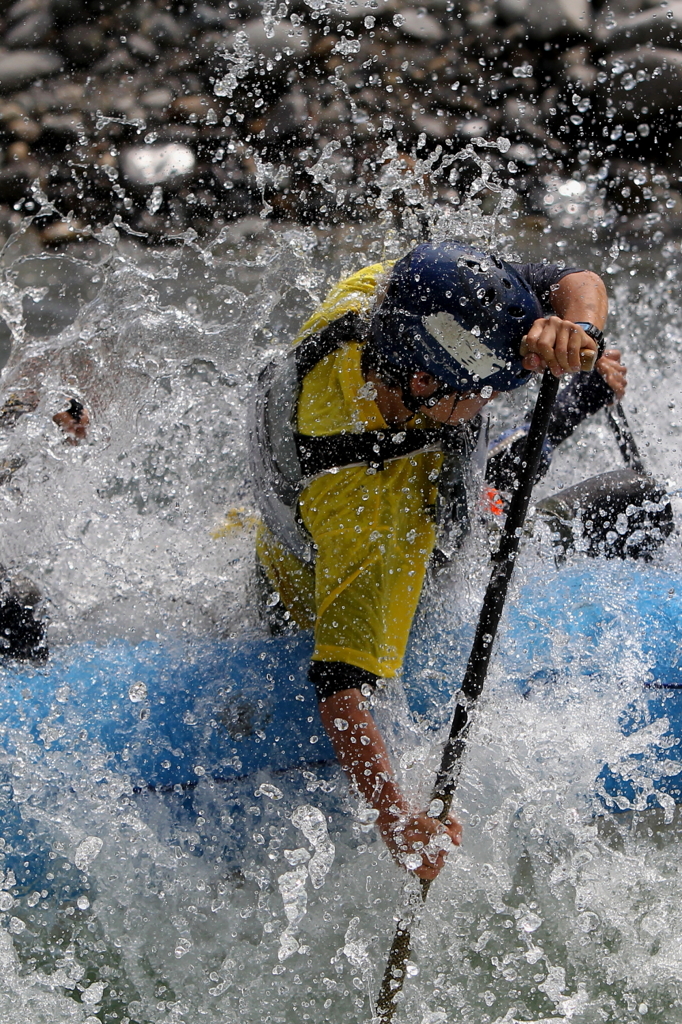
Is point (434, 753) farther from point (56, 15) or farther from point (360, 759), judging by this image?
point (56, 15)

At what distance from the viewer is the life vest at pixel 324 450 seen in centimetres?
272

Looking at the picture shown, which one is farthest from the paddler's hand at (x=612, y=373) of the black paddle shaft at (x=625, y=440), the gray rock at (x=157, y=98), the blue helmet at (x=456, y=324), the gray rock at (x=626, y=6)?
the gray rock at (x=626, y=6)

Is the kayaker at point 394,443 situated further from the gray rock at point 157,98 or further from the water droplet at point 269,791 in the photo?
the gray rock at point 157,98

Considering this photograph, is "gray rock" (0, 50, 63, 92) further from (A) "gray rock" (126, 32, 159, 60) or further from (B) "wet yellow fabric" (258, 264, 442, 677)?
(B) "wet yellow fabric" (258, 264, 442, 677)

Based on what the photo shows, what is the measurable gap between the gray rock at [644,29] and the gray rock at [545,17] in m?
0.16

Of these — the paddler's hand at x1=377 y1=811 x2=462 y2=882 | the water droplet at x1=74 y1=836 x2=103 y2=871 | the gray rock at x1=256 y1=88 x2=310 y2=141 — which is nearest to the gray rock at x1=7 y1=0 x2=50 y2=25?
the gray rock at x1=256 y1=88 x2=310 y2=141

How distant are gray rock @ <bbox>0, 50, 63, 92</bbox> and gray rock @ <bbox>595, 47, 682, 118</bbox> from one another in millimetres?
3859

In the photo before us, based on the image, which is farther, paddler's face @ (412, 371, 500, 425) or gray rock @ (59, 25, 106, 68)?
gray rock @ (59, 25, 106, 68)

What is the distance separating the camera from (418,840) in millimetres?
2764

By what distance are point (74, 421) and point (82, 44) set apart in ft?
15.6

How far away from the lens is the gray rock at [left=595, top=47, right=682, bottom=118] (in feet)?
23.9

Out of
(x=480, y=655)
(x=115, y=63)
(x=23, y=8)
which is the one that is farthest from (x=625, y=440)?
(x=23, y=8)

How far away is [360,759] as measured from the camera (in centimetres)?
268

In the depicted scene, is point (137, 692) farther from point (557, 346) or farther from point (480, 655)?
point (557, 346)
